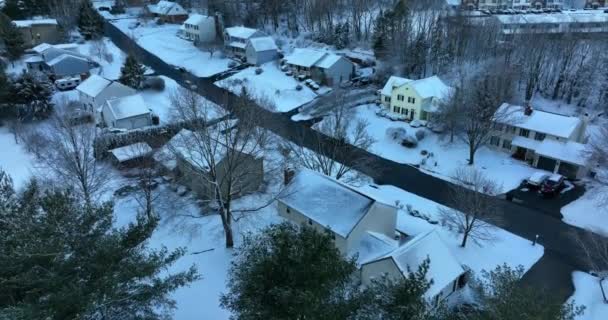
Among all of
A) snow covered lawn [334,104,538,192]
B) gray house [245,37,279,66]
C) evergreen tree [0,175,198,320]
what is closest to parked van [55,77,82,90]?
gray house [245,37,279,66]

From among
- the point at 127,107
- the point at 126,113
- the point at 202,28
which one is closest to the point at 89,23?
the point at 202,28

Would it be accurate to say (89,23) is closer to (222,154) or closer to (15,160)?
(15,160)

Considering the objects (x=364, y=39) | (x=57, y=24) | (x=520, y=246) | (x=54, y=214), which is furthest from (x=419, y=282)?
(x=57, y=24)

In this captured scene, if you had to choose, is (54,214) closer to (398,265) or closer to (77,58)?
(398,265)

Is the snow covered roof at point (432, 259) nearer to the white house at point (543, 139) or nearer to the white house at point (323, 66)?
the white house at point (543, 139)

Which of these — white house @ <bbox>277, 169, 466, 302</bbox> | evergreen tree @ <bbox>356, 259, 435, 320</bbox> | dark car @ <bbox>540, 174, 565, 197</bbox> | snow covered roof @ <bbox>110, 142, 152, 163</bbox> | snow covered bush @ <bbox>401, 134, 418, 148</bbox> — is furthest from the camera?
snow covered bush @ <bbox>401, 134, 418, 148</bbox>

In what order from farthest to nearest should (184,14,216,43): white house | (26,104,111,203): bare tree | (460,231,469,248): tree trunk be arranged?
(184,14,216,43): white house, (460,231,469,248): tree trunk, (26,104,111,203): bare tree

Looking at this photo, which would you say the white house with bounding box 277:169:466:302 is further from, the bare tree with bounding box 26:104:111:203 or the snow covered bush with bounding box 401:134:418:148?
the snow covered bush with bounding box 401:134:418:148
